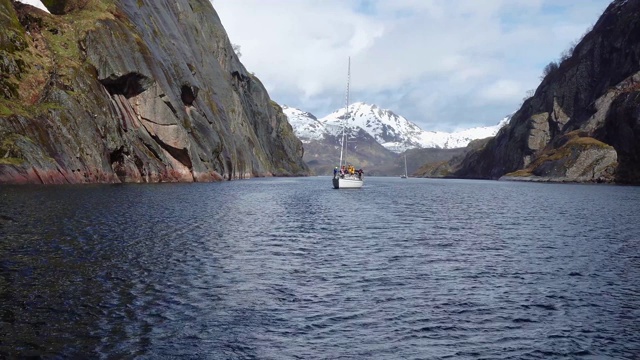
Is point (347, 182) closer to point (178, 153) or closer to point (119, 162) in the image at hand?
point (178, 153)

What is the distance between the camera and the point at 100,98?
83.0 meters

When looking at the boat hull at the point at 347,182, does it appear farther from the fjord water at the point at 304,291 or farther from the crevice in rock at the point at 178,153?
the fjord water at the point at 304,291

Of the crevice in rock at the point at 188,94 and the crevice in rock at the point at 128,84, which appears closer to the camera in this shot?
the crevice in rock at the point at 128,84

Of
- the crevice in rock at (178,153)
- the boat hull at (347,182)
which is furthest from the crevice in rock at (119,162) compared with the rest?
the boat hull at (347,182)

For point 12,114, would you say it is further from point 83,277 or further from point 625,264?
point 625,264

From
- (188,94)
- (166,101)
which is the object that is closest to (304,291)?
(166,101)

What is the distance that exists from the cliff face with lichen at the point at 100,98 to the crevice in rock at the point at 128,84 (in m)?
0.17

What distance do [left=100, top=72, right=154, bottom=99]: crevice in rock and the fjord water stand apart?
1991 inches

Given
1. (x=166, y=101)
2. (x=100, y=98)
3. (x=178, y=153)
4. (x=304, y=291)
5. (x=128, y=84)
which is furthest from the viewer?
(x=178, y=153)

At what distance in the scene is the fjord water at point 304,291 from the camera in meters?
14.8

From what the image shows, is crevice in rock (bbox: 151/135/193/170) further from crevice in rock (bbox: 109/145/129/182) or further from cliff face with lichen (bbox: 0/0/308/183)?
crevice in rock (bbox: 109/145/129/182)

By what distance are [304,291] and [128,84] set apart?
7999 centimetres

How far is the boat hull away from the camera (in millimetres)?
109000

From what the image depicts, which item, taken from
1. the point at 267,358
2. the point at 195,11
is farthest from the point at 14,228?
the point at 195,11
